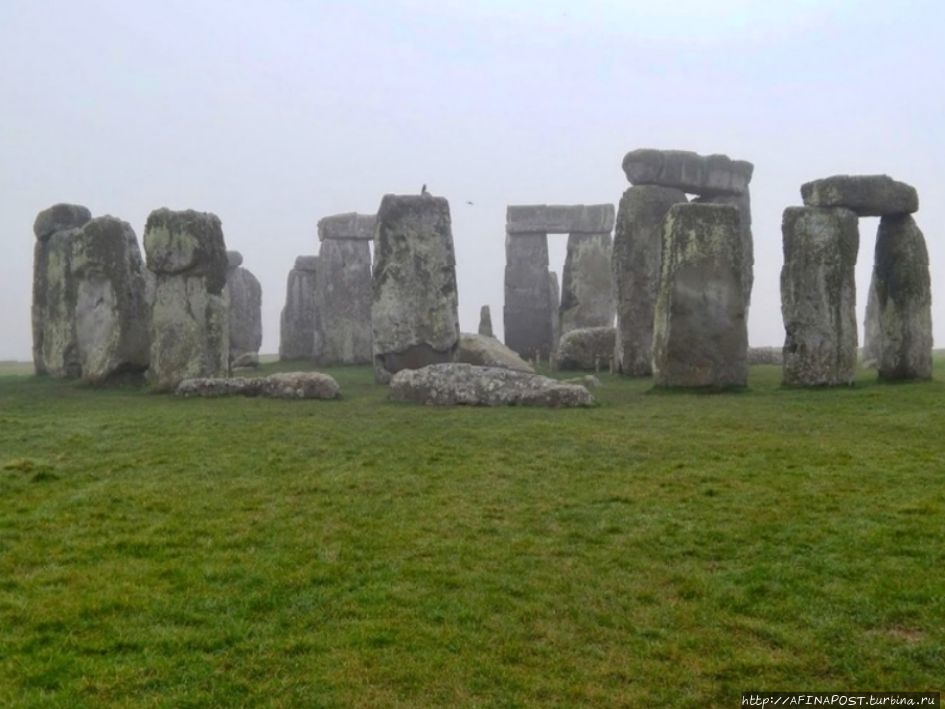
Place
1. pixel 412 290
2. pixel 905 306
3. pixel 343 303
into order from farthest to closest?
pixel 343 303, pixel 412 290, pixel 905 306

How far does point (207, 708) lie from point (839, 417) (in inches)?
345

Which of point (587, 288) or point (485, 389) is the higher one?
point (587, 288)

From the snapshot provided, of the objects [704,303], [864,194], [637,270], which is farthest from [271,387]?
[864,194]

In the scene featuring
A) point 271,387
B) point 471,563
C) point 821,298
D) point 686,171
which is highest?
point 686,171

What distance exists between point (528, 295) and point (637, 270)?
8948 millimetres

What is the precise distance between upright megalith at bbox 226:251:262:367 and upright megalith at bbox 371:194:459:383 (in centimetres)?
962

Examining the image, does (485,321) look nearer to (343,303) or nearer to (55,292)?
(343,303)

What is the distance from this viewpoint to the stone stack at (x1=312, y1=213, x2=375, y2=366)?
78.3ft

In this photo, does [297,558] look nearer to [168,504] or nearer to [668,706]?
[168,504]

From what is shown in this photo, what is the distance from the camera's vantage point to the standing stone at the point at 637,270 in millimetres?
19103

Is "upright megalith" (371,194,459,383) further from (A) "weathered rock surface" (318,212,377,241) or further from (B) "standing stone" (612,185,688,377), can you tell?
(A) "weathered rock surface" (318,212,377,241)

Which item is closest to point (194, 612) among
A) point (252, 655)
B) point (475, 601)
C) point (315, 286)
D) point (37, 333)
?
point (252, 655)

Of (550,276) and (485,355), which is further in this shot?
(550,276)

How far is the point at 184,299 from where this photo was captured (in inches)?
625
